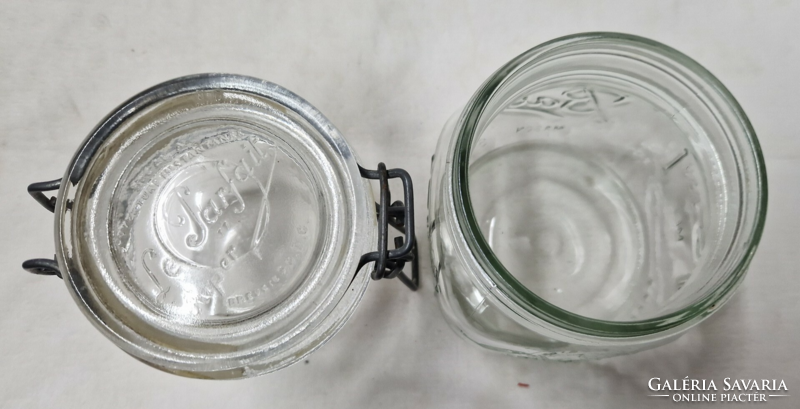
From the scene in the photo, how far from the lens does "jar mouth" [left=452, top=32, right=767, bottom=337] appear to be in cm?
24

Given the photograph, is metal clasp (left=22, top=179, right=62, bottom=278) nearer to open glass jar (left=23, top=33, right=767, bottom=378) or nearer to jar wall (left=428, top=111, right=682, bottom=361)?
open glass jar (left=23, top=33, right=767, bottom=378)

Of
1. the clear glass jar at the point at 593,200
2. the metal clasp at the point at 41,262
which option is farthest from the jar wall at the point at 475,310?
the metal clasp at the point at 41,262

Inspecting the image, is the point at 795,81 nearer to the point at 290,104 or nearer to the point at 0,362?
the point at 290,104

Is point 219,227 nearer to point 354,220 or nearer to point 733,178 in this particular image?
point 354,220

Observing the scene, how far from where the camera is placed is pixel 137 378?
0.41 metres

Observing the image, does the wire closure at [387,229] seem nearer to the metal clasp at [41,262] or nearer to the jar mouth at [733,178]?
the jar mouth at [733,178]

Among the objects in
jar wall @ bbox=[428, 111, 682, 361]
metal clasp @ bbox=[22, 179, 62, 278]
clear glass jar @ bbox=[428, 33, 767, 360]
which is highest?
clear glass jar @ bbox=[428, 33, 767, 360]

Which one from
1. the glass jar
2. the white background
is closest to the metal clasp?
the glass jar

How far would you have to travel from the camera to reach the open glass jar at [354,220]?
11.0 inches

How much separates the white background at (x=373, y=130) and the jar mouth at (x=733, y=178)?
0.15m

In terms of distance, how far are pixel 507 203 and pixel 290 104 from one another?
19 centimetres

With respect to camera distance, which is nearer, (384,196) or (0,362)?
(384,196)

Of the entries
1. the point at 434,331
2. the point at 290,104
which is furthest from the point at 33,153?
the point at 434,331

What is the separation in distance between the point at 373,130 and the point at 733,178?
0.90ft
